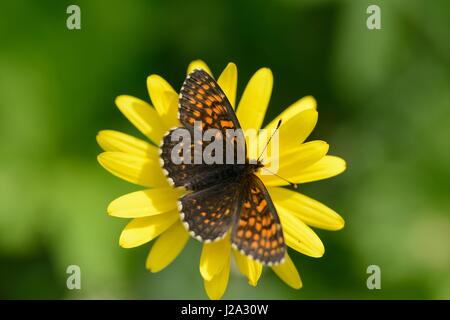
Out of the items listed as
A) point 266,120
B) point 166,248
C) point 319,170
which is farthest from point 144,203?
point 266,120

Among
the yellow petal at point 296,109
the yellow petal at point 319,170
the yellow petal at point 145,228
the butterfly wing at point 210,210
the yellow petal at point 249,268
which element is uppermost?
the yellow petal at point 296,109

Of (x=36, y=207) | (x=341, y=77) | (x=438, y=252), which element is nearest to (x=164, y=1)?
(x=341, y=77)

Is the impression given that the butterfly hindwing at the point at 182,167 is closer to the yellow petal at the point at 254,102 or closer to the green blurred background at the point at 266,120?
the yellow petal at the point at 254,102

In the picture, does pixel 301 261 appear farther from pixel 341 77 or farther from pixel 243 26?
pixel 243 26

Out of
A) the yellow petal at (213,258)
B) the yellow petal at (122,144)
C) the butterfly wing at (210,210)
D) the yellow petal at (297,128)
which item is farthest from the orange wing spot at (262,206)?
the yellow petal at (122,144)

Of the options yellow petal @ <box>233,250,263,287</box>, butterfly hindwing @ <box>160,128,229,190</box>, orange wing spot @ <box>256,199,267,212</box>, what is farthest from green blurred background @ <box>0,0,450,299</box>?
orange wing spot @ <box>256,199,267,212</box>

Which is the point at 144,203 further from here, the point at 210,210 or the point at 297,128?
the point at 297,128
